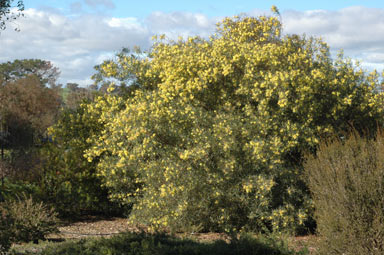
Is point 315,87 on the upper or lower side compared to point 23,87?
lower

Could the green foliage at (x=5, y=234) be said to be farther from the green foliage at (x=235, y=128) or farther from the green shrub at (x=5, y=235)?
the green foliage at (x=235, y=128)

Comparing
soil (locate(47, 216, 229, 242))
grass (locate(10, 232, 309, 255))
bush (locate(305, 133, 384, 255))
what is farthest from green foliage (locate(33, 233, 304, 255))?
soil (locate(47, 216, 229, 242))

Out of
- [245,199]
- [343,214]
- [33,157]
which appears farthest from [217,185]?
[33,157]

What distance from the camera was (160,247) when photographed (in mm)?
5914

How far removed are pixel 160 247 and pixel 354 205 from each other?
250 centimetres

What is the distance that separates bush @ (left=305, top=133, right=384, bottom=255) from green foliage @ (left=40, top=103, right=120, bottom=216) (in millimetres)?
6620

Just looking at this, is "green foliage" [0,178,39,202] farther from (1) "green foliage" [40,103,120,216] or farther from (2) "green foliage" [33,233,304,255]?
(2) "green foliage" [33,233,304,255]

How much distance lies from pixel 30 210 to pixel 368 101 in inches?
273

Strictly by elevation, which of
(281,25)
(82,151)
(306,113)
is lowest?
(82,151)

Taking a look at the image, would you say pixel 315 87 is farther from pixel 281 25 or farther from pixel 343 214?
pixel 343 214

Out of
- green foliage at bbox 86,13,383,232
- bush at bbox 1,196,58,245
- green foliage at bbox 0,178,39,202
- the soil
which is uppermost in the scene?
green foliage at bbox 86,13,383,232

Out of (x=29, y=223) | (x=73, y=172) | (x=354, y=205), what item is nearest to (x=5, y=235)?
(x=29, y=223)

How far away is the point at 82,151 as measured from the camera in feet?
37.6

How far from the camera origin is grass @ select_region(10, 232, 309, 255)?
592 centimetres
